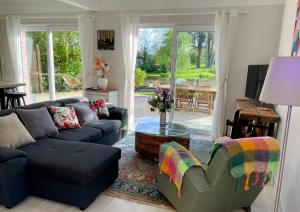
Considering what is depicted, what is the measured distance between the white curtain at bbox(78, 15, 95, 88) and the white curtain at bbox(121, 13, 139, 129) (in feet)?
2.63

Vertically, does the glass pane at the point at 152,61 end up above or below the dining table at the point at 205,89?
above

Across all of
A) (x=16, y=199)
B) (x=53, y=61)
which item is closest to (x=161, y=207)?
(x=16, y=199)

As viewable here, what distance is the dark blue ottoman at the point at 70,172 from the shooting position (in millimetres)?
2207

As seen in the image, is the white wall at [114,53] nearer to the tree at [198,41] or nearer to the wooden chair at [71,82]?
the wooden chair at [71,82]

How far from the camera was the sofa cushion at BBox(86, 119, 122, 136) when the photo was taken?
3.55 m

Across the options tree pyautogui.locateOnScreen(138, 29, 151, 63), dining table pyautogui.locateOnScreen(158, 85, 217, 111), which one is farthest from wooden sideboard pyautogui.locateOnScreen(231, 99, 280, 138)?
tree pyautogui.locateOnScreen(138, 29, 151, 63)

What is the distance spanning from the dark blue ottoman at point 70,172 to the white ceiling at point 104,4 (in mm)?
2890

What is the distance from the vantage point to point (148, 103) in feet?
13.4

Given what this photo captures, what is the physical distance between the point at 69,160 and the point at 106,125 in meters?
1.38

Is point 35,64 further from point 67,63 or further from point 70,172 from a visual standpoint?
point 70,172

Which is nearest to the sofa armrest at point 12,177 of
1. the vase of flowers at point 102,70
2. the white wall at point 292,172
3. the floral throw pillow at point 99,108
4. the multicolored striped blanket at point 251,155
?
the floral throw pillow at point 99,108

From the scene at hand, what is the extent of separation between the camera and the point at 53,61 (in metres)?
5.76

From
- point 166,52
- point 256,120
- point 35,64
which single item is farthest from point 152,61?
point 35,64

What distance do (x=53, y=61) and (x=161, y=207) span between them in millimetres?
4777
